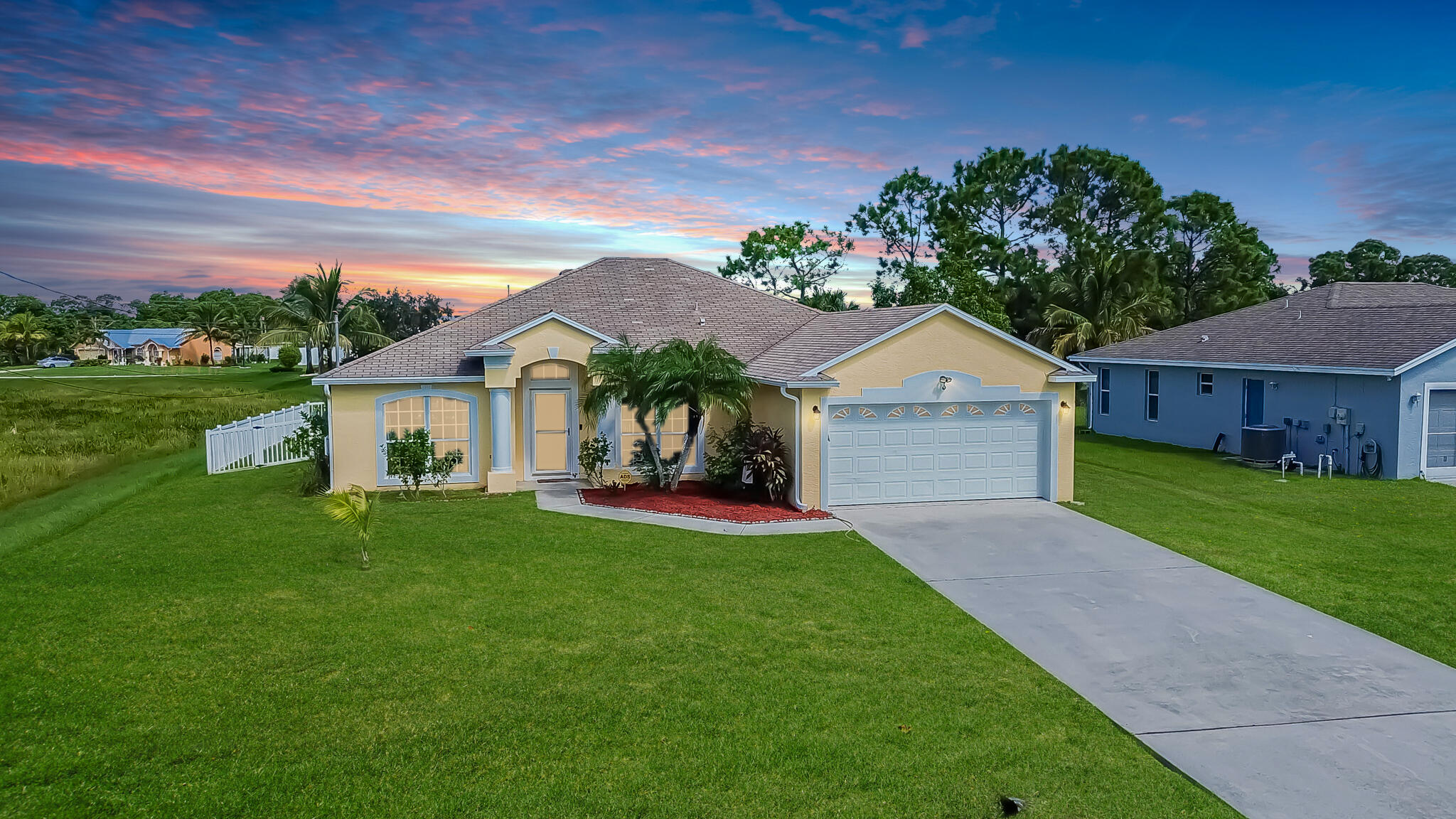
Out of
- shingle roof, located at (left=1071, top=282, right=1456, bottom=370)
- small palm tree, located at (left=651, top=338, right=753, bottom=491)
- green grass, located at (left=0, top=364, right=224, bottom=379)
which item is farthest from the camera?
green grass, located at (left=0, top=364, right=224, bottom=379)

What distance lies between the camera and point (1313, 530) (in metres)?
14.6

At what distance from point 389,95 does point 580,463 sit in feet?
30.4

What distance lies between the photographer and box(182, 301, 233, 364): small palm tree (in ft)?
318

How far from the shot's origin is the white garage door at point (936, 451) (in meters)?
16.3

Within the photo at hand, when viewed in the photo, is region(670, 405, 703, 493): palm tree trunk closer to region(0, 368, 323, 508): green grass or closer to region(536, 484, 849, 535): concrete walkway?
region(536, 484, 849, 535): concrete walkway

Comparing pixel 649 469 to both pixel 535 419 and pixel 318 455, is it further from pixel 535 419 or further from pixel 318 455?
pixel 318 455

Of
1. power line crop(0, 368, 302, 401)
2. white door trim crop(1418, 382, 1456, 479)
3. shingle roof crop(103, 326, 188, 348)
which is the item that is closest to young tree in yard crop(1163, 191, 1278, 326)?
white door trim crop(1418, 382, 1456, 479)

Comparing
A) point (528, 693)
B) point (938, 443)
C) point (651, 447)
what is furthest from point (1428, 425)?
point (528, 693)

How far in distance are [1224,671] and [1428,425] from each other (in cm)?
1595

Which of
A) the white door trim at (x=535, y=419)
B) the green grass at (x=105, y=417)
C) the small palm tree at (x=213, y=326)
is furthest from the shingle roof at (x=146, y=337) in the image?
the white door trim at (x=535, y=419)

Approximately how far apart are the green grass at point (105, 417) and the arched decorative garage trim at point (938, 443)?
17.5 meters

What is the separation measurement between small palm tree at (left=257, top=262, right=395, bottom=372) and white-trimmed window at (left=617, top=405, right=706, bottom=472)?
1120 inches

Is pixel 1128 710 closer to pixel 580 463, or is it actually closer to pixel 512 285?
pixel 580 463

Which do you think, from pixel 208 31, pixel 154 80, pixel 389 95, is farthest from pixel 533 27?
pixel 154 80
